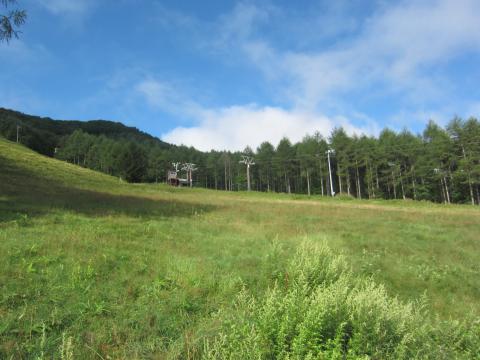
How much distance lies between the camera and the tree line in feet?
232

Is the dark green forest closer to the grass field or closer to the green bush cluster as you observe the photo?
the grass field

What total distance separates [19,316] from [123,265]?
9.66 feet

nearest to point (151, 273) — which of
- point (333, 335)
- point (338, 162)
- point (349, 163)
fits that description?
point (333, 335)

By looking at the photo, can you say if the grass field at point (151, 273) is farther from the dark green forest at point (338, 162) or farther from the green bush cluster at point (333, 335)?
the dark green forest at point (338, 162)

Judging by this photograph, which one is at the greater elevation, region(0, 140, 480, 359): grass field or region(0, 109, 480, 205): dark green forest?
region(0, 109, 480, 205): dark green forest

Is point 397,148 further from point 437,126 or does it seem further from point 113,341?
point 113,341

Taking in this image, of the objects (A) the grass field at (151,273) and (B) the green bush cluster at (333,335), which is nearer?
(B) the green bush cluster at (333,335)

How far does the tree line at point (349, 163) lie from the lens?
7081 centimetres

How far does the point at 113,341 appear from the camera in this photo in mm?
4816

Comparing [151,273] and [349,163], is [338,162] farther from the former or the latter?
[151,273]

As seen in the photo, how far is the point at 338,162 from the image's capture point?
287 feet

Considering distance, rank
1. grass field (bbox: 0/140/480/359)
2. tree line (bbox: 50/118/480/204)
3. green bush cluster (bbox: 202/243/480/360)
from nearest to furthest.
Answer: green bush cluster (bbox: 202/243/480/360)
grass field (bbox: 0/140/480/359)
tree line (bbox: 50/118/480/204)

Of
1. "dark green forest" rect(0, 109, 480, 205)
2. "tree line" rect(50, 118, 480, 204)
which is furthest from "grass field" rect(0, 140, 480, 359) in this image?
"dark green forest" rect(0, 109, 480, 205)

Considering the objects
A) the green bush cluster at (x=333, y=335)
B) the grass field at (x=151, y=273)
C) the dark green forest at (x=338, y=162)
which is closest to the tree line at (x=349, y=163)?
the dark green forest at (x=338, y=162)
